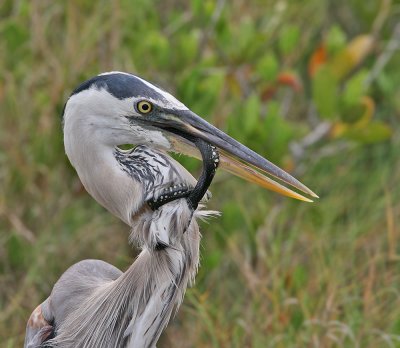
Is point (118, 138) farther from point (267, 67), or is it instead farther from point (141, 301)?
point (267, 67)

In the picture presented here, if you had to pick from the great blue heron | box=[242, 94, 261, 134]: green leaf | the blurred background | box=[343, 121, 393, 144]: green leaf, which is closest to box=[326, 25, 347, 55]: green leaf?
the blurred background

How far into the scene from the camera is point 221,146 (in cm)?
229

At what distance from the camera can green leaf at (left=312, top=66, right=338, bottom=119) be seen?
4.14 m

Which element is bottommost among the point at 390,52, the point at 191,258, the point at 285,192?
the point at 191,258

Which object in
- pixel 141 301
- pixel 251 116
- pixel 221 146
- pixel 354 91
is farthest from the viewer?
pixel 354 91

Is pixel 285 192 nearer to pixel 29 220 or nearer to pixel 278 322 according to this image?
pixel 278 322

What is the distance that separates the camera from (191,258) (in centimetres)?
240

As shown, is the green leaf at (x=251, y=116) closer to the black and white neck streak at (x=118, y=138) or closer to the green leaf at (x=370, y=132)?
the green leaf at (x=370, y=132)

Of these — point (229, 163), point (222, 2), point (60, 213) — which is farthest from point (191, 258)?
point (222, 2)

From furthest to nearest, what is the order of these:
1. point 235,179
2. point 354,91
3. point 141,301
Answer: point 235,179, point 354,91, point 141,301

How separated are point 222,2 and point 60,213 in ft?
3.69

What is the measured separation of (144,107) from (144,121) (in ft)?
0.11

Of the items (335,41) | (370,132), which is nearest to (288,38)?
(335,41)

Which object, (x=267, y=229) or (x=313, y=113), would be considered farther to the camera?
(x=313, y=113)
